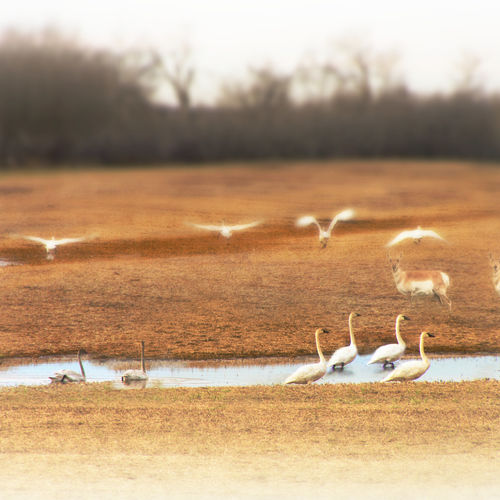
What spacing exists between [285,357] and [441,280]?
85.6 inches

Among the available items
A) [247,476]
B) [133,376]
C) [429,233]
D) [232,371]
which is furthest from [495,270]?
[247,476]

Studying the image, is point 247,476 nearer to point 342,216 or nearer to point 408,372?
point 408,372

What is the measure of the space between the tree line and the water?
2.29m

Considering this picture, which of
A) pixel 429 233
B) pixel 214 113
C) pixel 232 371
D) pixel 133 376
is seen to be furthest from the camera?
pixel 429 233

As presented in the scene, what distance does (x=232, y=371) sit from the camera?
31.3ft

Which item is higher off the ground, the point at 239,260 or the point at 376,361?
the point at 239,260

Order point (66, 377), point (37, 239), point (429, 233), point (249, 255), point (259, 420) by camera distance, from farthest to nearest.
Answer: point (429, 233), point (249, 255), point (37, 239), point (66, 377), point (259, 420)

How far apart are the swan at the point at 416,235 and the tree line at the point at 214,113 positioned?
0.88m

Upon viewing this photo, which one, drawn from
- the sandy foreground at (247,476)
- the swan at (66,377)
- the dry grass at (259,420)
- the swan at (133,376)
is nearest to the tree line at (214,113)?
the swan at (133,376)

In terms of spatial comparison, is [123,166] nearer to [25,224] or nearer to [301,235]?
[25,224]

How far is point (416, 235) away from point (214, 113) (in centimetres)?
274

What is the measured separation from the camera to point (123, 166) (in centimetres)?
1050

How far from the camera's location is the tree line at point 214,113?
10172 mm

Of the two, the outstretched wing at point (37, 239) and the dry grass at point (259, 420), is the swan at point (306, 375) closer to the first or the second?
the dry grass at point (259, 420)
